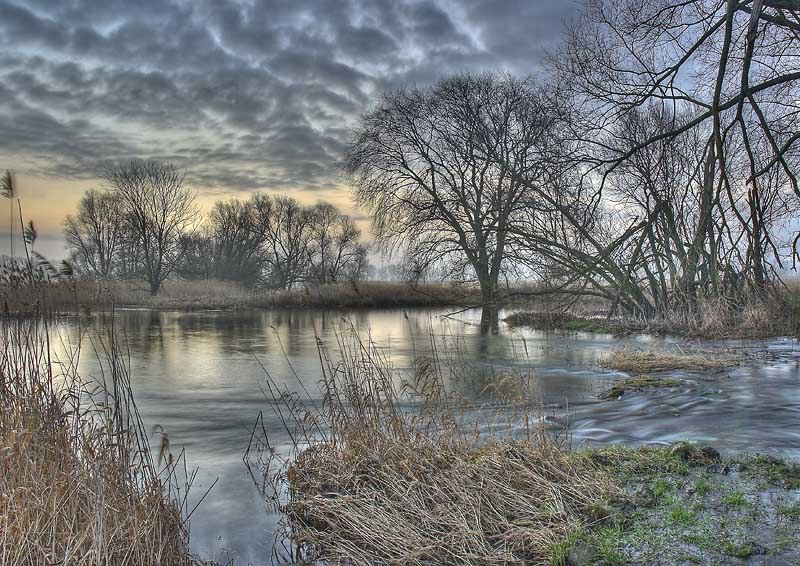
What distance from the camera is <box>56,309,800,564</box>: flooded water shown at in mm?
Result: 5871

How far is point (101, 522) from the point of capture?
358cm

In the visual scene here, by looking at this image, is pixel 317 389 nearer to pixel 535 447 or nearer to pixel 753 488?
pixel 535 447

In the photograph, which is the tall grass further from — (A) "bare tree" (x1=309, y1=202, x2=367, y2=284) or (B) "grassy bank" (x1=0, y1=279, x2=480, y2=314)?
(A) "bare tree" (x1=309, y1=202, x2=367, y2=284)

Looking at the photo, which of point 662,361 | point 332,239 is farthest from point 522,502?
point 332,239

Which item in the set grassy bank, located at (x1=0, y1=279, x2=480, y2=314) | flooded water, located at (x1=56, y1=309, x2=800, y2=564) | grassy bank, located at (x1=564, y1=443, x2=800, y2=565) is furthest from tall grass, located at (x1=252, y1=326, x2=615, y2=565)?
grassy bank, located at (x1=0, y1=279, x2=480, y2=314)

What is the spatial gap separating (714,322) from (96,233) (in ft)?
171

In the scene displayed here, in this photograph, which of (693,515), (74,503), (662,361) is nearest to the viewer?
(74,503)

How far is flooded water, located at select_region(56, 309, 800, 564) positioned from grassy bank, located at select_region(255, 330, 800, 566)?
2.01 feet

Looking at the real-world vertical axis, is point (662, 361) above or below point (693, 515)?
above

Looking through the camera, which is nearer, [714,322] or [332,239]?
[714,322]

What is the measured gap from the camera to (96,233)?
Result: 5384 cm

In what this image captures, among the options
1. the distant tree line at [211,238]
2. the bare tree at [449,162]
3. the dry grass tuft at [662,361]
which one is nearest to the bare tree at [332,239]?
the distant tree line at [211,238]

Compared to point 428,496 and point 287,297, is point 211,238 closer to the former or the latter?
point 287,297

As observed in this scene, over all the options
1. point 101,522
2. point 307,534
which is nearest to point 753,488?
point 307,534
